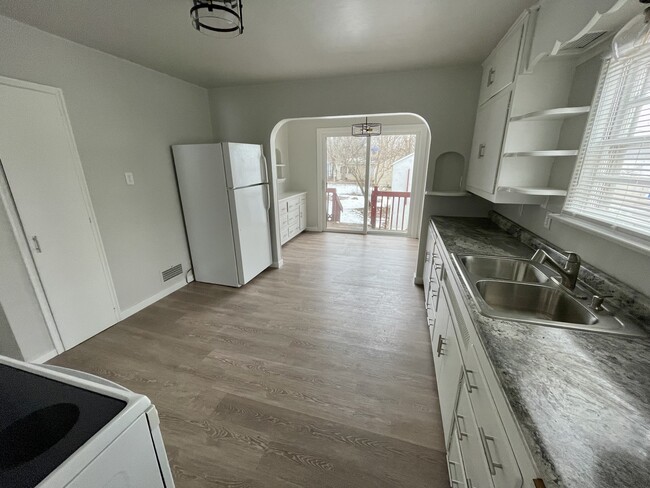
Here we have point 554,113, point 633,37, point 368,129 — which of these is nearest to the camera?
point 633,37

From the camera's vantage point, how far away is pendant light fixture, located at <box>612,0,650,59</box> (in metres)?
0.80

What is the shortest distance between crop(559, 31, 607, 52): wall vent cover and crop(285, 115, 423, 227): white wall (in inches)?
146

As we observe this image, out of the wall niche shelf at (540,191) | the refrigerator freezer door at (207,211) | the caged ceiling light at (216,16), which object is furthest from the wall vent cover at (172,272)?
the wall niche shelf at (540,191)

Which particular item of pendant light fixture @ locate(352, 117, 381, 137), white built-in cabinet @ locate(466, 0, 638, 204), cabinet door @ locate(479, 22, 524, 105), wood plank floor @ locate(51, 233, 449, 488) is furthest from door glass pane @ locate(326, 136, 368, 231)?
white built-in cabinet @ locate(466, 0, 638, 204)

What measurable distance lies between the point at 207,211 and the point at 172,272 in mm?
871

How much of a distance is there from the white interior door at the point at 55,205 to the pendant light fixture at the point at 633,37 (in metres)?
3.25

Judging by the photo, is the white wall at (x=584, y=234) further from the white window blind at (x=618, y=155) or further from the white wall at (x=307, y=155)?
the white wall at (x=307, y=155)

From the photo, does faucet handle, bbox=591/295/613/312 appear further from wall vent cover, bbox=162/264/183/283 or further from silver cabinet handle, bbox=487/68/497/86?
wall vent cover, bbox=162/264/183/283

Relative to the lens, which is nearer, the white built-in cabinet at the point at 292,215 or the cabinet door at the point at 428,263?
the cabinet door at the point at 428,263

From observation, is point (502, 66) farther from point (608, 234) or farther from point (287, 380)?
point (287, 380)

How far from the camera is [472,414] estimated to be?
3.27ft

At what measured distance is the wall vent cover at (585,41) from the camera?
4.55ft

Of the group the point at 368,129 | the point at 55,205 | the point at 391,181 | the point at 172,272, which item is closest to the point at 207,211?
the point at 172,272

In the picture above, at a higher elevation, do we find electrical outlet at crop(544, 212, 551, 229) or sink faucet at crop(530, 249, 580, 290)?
electrical outlet at crop(544, 212, 551, 229)
